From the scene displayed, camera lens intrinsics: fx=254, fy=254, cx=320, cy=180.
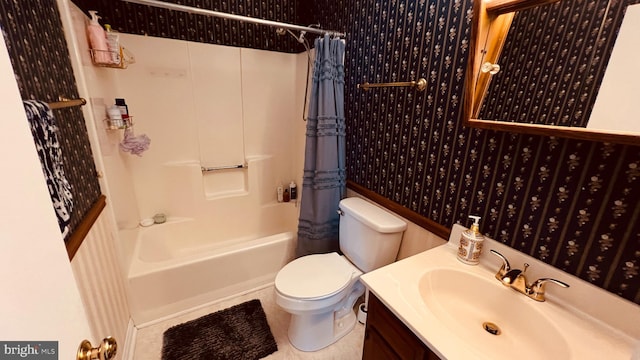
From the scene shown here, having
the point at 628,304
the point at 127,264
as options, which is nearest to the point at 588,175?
the point at 628,304

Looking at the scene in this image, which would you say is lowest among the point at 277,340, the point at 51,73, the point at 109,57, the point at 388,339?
the point at 277,340

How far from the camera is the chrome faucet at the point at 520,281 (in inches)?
34.4

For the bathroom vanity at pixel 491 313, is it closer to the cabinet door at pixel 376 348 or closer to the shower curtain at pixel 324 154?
the cabinet door at pixel 376 348

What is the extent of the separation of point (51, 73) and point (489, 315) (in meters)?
1.90

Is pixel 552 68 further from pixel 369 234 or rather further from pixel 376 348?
pixel 376 348

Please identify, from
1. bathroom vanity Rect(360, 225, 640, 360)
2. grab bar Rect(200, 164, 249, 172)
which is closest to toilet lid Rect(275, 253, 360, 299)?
bathroom vanity Rect(360, 225, 640, 360)

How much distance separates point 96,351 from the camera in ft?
1.74

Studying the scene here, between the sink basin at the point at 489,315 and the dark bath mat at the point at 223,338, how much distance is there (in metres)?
1.06

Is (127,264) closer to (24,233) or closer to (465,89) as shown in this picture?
(24,233)

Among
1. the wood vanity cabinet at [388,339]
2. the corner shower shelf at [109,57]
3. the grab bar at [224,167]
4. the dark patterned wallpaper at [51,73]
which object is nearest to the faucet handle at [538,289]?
the wood vanity cabinet at [388,339]

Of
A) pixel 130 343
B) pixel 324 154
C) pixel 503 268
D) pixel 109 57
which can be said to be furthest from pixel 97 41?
pixel 503 268

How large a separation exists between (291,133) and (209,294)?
1.57m

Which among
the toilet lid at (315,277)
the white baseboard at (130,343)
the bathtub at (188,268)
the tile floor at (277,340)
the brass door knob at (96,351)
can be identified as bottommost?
the tile floor at (277,340)

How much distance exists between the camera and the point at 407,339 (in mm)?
839
